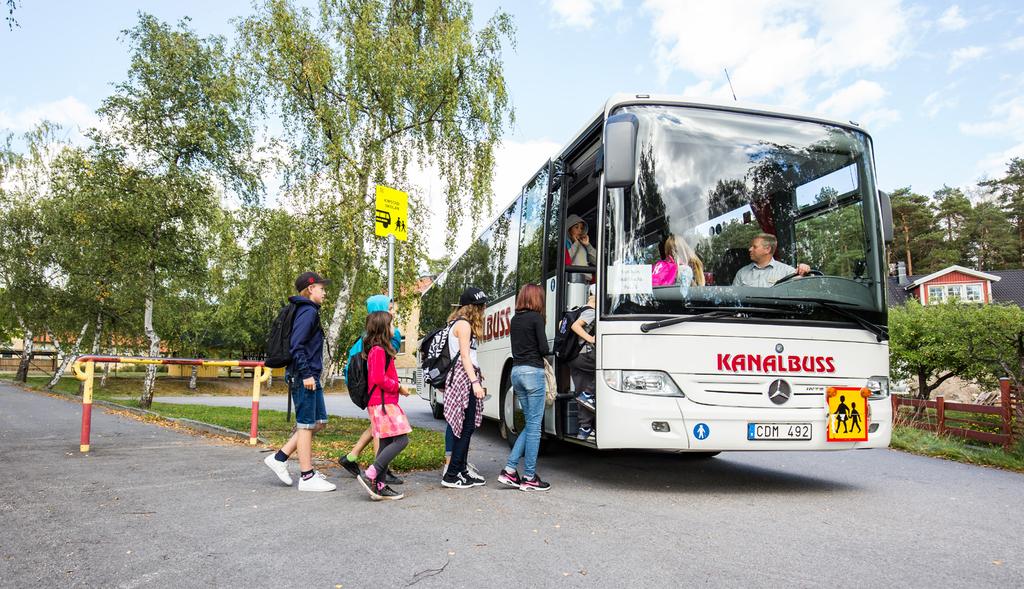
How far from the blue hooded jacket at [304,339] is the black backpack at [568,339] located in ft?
7.39

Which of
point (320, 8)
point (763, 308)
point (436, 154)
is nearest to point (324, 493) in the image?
point (763, 308)

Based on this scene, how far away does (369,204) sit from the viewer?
12.1m

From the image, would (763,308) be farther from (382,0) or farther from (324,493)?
(382,0)

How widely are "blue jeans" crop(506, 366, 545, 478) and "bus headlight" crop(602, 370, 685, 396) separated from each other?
0.77 meters

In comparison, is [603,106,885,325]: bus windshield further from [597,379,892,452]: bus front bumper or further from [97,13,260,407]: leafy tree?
[97,13,260,407]: leafy tree

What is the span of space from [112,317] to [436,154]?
882 inches

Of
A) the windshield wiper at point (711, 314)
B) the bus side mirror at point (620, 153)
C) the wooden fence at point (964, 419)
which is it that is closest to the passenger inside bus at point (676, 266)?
the windshield wiper at point (711, 314)

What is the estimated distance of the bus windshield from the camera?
6047mm

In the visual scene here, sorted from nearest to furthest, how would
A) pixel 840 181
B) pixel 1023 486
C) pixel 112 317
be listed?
pixel 840 181 → pixel 1023 486 → pixel 112 317

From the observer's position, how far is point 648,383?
591 cm

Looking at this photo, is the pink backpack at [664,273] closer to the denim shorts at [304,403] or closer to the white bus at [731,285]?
the white bus at [731,285]

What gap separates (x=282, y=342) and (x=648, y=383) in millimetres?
3103

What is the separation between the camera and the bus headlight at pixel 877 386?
6.28 m

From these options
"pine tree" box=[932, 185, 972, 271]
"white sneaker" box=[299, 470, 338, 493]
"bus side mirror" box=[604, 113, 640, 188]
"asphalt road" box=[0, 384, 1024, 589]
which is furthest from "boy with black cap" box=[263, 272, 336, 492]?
"pine tree" box=[932, 185, 972, 271]
